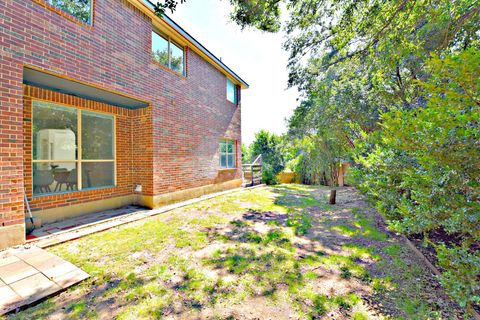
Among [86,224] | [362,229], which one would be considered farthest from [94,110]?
[362,229]

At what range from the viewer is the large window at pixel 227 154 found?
10461mm

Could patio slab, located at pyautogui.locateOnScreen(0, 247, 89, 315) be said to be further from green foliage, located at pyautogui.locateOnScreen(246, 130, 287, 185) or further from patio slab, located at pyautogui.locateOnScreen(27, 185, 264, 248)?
green foliage, located at pyautogui.locateOnScreen(246, 130, 287, 185)

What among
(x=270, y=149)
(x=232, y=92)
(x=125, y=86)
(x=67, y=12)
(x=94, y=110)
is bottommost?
(x=270, y=149)

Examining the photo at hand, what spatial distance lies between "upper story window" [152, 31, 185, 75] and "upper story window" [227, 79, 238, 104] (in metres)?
3.59

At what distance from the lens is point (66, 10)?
442 centimetres

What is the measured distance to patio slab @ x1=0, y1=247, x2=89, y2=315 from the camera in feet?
7.52

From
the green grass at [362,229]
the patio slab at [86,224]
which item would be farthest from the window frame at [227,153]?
the green grass at [362,229]

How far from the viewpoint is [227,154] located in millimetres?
10914

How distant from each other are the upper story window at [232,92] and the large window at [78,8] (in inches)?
265

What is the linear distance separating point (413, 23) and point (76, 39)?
739 cm

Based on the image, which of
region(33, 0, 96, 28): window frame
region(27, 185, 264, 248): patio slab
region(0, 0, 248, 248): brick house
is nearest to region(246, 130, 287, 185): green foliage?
region(0, 0, 248, 248): brick house

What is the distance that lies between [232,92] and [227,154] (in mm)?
3458

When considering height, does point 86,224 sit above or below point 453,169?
below

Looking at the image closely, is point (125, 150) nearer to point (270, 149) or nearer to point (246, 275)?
point (246, 275)
